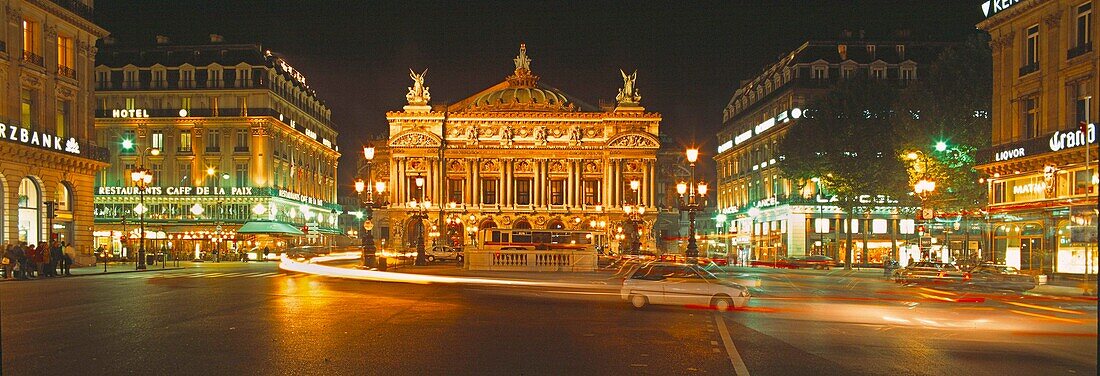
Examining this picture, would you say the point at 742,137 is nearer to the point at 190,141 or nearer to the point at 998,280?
the point at 190,141

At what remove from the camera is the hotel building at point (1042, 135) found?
38188 mm

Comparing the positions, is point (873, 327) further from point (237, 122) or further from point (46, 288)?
point (237, 122)

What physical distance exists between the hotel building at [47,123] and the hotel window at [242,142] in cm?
3320

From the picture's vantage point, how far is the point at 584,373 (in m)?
12.3

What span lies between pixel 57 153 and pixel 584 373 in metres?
44.4

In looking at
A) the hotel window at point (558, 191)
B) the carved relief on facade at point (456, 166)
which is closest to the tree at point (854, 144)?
the hotel window at point (558, 191)

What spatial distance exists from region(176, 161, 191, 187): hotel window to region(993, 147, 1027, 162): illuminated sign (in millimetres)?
71732

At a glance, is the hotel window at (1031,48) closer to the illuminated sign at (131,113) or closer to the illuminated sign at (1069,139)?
the illuminated sign at (1069,139)

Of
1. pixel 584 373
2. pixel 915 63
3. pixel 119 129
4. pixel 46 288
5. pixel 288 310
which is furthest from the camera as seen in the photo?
pixel 119 129

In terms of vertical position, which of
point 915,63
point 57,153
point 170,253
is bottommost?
point 170,253

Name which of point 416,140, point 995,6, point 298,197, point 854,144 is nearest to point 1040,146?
point 995,6

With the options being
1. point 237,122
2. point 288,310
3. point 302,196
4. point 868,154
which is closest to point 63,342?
point 288,310

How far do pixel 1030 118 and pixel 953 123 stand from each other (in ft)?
25.7

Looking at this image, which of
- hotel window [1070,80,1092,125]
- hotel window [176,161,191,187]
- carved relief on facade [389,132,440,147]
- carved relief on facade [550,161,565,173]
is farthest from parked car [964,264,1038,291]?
carved relief on facade [389,132,440,147]
